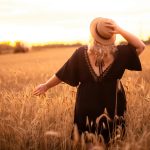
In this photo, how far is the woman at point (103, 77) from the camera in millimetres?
3350

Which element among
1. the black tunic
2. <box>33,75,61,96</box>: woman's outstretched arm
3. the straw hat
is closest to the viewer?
the straw hat

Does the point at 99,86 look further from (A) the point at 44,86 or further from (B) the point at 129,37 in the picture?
(A) the point at 44,86

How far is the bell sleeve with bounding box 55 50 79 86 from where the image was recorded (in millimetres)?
3566

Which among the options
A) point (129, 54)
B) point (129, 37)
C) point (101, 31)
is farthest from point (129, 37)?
point (101, 31)

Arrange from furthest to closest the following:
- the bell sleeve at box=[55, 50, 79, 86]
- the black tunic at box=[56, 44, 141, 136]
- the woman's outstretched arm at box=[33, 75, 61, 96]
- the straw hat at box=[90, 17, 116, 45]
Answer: the woman's outstretched arm at box=[33, 75, 61, 96], the bell sleeve at box=[55, 50, 79, 86], the black tunic at box=[56, 44, 141, 136], the straw hat at box=[90, 17, 116, 45]

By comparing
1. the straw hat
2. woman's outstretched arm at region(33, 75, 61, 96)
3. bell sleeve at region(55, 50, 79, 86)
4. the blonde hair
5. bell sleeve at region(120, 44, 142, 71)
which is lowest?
woman's outstretched arm at region(33, 75, 61, 96)

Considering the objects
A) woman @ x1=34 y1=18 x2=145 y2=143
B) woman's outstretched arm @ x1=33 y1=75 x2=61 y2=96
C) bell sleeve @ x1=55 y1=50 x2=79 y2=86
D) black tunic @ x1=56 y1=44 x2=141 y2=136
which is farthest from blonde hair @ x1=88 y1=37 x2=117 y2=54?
woman's outstretched arm @ x1=33 y1=75 x2=61 y2=96

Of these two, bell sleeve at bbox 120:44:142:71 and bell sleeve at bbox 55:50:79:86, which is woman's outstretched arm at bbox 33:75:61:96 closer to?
bell sleeve at bbox 55:50:79:86

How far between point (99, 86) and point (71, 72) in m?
0.34

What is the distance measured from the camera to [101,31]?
328 centimetres

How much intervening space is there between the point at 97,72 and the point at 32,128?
2.65 ft

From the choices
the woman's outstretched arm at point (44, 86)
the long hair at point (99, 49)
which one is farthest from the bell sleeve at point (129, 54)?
the woman's outstretched arm at point (44, 86)

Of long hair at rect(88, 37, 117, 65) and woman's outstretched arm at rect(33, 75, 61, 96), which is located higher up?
long hair at rect(88, 37, 117, 65)

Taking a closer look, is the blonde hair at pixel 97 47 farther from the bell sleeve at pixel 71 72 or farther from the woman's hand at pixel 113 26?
the bell sleeve at pixel 71 72
